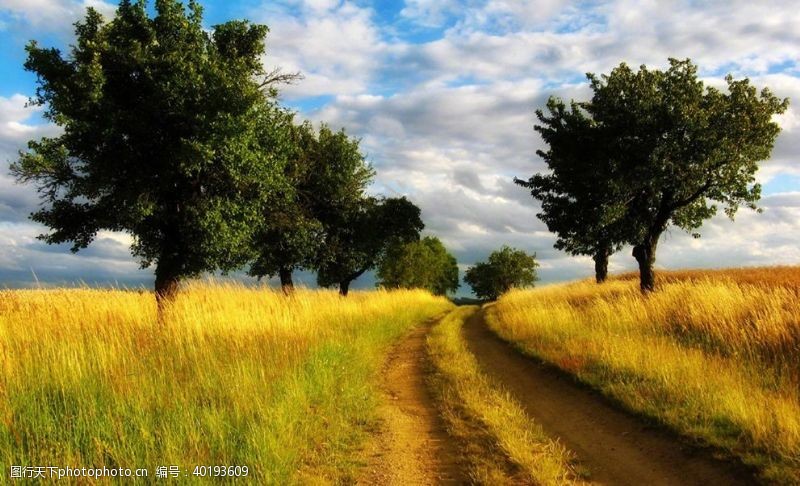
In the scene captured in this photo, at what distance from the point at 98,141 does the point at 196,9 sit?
498 centimetres

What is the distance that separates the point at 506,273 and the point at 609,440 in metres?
89.3

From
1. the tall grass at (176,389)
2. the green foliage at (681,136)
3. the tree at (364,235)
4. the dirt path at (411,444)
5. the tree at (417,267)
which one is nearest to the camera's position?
the tall grass at (176,389)

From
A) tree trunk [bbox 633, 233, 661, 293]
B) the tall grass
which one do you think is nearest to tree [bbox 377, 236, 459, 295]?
tree trunk [bbox 633, 233, 661, 293]

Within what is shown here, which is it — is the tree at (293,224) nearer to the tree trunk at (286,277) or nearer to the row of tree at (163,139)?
the tree trunk at (286,277)

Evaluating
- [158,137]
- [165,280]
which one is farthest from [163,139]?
[165,280]

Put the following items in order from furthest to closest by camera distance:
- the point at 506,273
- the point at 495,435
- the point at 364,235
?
the point at 506,273 → the point at 364,235 → the point at 495,435

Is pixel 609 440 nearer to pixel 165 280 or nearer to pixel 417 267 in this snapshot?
pixel 165 280

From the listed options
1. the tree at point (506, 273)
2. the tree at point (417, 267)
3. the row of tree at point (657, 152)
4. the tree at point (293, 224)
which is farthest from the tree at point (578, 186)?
the tree at point (506, 273)

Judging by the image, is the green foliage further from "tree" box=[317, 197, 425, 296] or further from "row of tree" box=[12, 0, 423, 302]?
"row of tree" box=[12, 0, 423, 302]

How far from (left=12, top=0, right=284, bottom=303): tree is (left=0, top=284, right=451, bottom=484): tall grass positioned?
335 centimetres

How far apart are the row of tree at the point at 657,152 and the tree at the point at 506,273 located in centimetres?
6775

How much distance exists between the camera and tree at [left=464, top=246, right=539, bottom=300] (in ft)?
311

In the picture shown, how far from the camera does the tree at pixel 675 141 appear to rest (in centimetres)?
2131

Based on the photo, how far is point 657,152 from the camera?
21.7m
